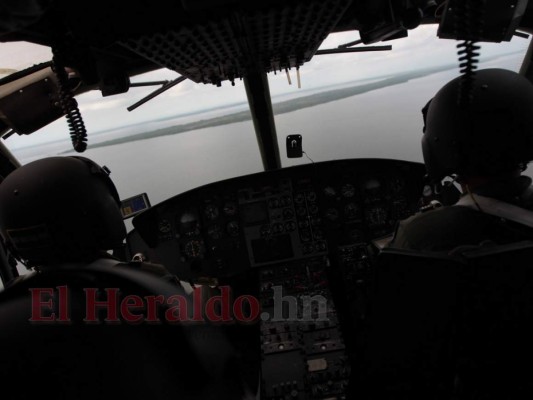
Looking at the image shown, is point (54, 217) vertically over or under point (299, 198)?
over

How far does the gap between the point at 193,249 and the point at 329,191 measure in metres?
1.26

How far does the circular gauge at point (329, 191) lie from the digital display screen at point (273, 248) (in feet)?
1.60

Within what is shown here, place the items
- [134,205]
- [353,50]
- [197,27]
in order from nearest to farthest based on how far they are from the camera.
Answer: [197,27], [353,50], [134,205]

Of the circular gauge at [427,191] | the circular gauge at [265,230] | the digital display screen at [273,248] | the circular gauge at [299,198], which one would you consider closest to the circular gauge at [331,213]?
the circular gauge at [299,198]

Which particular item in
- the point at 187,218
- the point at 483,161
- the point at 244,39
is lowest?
the point at 187,218

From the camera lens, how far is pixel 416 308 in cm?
86

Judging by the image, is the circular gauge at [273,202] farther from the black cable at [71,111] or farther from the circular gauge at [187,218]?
the black cable at [71,111]

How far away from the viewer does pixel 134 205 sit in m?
2.69

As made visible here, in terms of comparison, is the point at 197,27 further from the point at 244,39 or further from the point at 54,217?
the point at 54,217

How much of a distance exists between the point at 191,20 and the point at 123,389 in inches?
32.4

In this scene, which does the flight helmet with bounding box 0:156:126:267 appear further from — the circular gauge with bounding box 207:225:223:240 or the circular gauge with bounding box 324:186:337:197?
the circular gauge with bounding box 324:186:337:197

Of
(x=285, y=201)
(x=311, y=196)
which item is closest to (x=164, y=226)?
(x=285, y=201)

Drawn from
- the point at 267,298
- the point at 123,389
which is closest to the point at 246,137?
the point at 267,298

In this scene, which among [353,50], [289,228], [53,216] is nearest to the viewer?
[53,216]
